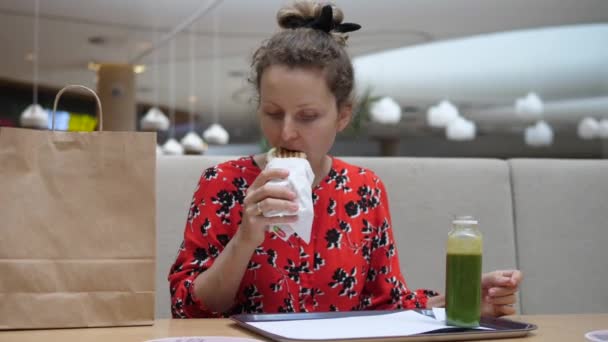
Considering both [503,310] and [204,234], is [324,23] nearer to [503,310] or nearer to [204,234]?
[204,234]

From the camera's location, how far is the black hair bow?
142 cm

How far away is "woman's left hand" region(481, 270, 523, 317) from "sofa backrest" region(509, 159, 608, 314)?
2.67 ft

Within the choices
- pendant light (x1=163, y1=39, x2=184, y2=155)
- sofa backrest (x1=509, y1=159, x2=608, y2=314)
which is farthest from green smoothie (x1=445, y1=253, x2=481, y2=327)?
pendant light (x1=163, y1=39, x2=184, y2=155)

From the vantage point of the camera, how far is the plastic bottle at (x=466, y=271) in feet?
3.29

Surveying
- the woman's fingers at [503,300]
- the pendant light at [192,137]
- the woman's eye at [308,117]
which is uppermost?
the pendant light at [192,137]

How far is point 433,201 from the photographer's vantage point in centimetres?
197

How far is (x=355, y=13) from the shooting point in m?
7.78

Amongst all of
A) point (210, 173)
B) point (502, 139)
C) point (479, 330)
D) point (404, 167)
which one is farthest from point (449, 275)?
point (502, 139)

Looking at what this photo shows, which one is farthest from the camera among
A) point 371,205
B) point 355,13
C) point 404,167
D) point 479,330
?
point 355,13

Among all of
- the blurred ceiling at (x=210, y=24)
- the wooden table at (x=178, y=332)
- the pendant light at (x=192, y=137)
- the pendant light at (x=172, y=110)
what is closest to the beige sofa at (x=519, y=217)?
the wooden table at (x=178, y=332)

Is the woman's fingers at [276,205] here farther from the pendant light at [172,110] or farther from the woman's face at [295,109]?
the pendant light at [172,110]

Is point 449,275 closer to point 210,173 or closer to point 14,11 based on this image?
point 210,173

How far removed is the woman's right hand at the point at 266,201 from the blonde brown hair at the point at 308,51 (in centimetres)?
35

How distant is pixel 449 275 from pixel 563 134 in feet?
48.7
